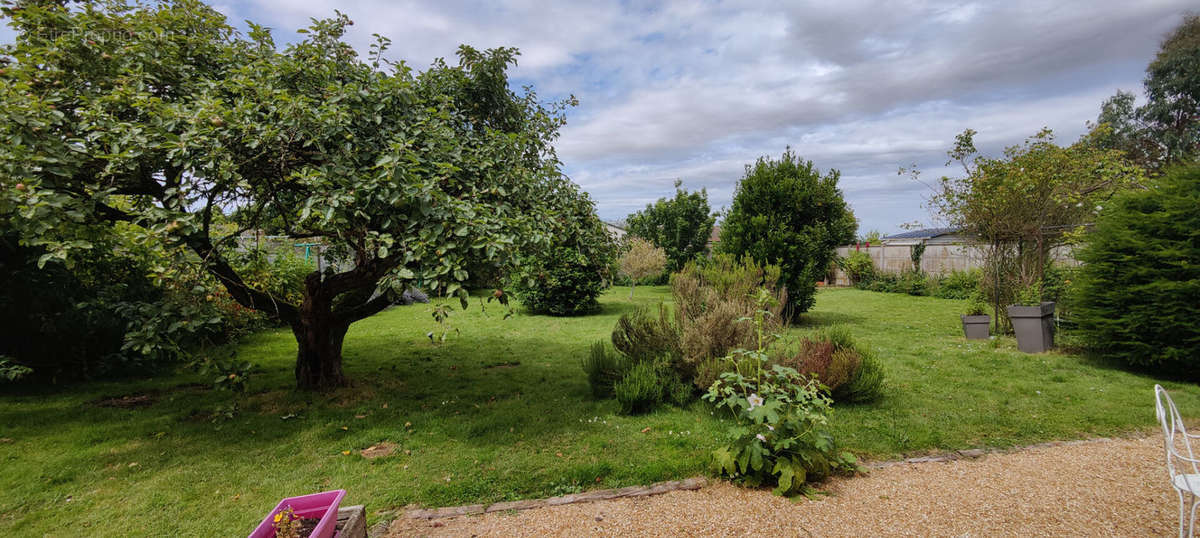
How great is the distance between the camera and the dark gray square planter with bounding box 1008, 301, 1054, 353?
270 inches

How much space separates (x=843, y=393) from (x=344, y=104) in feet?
16.5

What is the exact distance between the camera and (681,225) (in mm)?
19625

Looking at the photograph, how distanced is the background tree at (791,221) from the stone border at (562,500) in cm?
635

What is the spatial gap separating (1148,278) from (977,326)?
8.18ft

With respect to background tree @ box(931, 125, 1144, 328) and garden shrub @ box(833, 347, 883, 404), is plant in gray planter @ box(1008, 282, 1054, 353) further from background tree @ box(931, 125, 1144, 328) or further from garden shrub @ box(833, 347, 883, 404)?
garden shrub @ box(833, 347, 883, 404)

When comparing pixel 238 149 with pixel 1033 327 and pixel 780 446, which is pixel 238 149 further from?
pixel 1033 327

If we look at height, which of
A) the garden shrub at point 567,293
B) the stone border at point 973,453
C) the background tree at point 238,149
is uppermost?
the background tree at point 238,149

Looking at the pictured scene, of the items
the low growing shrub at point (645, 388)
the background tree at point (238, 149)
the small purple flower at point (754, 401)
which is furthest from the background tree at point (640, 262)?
the small purple flower at point (754, 401)

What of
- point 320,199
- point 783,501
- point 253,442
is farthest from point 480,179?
point 783,501

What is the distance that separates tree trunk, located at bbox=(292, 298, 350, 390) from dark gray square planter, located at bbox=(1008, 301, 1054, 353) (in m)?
9.05

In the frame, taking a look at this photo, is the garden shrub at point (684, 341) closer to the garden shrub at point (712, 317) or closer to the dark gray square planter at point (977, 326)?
the garden shrub at point (712, 317)

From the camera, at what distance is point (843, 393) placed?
465 cm

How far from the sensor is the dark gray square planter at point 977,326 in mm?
7892

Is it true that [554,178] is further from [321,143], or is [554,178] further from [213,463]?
[213,463]
